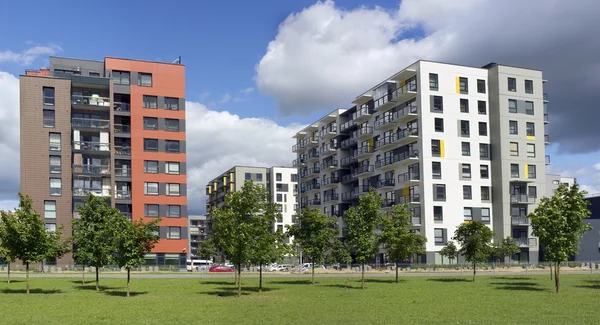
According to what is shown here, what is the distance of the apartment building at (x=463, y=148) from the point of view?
8762 cm

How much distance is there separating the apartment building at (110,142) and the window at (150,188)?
0.15 meters

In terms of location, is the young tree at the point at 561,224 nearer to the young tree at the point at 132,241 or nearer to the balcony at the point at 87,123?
the young tree at the point at 132,241

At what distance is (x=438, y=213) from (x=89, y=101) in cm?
5399

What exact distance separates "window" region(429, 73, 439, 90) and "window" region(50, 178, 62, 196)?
56.2 meters

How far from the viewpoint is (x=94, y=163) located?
85125 mm

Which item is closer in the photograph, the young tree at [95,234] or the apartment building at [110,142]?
the young tree at [95,234]

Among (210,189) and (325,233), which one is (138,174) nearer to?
(325,233)

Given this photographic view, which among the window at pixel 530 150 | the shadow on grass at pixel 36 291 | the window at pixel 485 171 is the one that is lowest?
the shadow on grass at pixel 36 291

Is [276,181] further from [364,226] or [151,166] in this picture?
[364,226]

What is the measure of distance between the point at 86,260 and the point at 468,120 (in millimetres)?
64733

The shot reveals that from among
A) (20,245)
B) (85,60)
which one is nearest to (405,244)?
(20,245)

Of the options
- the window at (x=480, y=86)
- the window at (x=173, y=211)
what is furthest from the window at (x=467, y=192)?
the window at (x=173, y=211)

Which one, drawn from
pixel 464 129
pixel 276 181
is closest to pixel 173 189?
pixel 464 129

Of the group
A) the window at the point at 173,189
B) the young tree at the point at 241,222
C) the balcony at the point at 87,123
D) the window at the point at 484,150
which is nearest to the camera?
the young tree at the point at 241,222
